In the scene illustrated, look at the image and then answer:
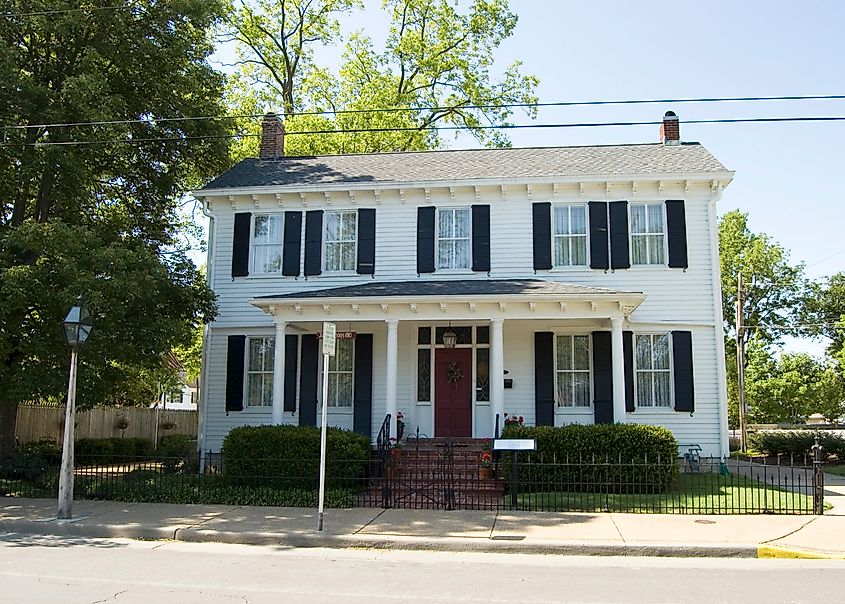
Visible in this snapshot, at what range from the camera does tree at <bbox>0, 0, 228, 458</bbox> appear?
15.2 metres

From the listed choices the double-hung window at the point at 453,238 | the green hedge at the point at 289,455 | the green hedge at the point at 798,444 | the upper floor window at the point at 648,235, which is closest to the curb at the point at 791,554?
the green hedge at the point at 289,455

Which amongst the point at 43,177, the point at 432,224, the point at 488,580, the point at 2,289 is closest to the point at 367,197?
the point at 432,224

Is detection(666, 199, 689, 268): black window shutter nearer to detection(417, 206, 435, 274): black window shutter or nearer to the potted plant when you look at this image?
detection(417, 206, 435, 274): black window shutter

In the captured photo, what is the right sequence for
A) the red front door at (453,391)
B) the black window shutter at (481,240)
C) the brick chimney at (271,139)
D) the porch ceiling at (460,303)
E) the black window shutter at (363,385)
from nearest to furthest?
the porch ceiling at (460,303), the red front door at (453,391), the black window shutter at (363,385), the black window shutter at (481,240), the brick chimney at (271,139)

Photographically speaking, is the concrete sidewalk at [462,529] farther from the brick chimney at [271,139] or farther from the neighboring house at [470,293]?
the brick chimney at [271,139]

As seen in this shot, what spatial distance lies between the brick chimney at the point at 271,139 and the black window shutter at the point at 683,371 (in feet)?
43.2

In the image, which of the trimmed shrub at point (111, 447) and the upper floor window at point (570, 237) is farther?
the trimmed shrub at point (111, 447)

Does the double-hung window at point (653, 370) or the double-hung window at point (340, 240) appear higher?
the double-hung window at point (340, 240)

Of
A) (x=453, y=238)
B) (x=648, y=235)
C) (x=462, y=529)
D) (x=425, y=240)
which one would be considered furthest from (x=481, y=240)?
(x=462, y=529)

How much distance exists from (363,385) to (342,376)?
31.5 inches

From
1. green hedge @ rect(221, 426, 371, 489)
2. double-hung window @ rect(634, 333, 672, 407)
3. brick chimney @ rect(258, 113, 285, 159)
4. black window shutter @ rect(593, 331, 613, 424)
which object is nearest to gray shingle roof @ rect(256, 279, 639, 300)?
black window shutter @ rect(593, 331, 613, 424)

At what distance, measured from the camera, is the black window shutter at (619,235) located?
61.8ft

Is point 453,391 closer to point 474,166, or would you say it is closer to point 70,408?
point 474,166

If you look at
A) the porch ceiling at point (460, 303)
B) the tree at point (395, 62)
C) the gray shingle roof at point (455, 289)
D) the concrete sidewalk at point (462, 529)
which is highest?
the tree at point (395, 62)
